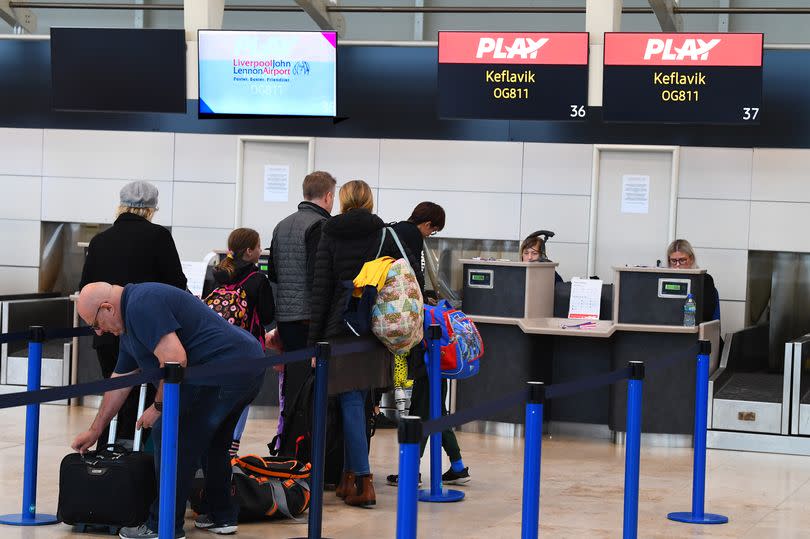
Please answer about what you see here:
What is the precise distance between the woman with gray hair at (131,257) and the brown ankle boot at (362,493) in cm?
101

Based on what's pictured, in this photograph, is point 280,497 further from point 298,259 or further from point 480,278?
point 480,278

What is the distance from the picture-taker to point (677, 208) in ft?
34.3

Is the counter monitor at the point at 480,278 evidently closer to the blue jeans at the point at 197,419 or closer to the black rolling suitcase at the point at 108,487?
the blue jeans at the point at 197,419

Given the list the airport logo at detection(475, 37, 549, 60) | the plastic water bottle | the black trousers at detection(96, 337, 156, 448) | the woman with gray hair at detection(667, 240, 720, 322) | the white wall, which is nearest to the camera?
the black trousers at detection(96, 337, 156, 448)

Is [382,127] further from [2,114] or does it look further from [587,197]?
[2,114]

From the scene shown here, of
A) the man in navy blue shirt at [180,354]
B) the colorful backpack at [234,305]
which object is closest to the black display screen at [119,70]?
the colorful backpack at [234,305]

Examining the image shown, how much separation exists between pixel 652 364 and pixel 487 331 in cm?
319

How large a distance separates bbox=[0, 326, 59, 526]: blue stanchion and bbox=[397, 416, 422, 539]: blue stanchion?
2.61 metres

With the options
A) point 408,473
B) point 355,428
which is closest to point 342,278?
point 355,428

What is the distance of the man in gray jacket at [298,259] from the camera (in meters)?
5.88

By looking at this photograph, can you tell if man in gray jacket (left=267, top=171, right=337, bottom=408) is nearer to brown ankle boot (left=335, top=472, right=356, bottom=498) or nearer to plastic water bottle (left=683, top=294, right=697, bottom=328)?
brown ankle boot (left=335, top=472, right=356, bottom=498)

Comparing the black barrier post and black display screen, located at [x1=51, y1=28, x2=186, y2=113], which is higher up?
black display screen, located at [x1=51, y1=28, x2=186, y2=113]

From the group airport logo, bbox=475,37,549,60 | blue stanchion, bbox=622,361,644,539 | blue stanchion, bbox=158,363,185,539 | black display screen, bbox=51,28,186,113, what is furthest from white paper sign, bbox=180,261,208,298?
blue stanchion, bbox=158,363,185,539

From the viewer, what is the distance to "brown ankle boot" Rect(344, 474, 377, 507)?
561 cm
